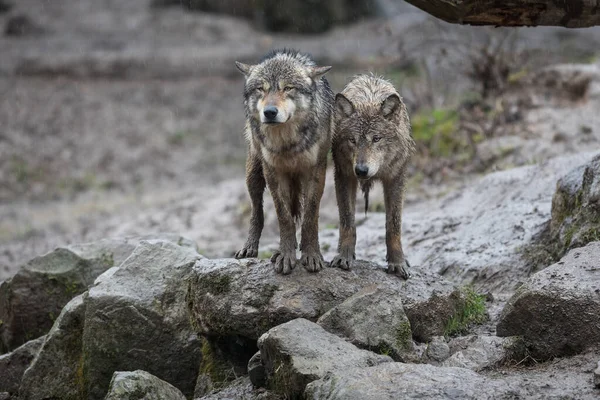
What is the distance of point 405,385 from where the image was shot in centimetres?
520

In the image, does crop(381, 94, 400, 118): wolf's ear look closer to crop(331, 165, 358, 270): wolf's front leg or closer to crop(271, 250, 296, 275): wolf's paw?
crop(331, 165, 358, 270): wolf's front leg

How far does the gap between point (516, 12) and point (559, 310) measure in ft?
7.99

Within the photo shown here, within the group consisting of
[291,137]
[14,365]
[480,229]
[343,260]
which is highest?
[291,137]

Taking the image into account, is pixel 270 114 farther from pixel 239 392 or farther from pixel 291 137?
pixel 239 392

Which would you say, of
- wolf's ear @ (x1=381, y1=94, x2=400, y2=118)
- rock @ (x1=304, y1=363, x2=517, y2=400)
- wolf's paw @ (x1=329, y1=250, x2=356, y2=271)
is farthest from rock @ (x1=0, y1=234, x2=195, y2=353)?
rock @ (x1=304, y1=363, x2=517, y2=400)

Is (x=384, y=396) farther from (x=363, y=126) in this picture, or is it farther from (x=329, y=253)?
(x=329, y=253)

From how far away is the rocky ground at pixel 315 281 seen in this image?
586 centimetres

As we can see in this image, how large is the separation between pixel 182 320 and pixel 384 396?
284 cm

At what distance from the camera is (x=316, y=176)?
704 cm

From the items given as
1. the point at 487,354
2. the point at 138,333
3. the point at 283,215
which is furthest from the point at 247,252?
the point at 487,354

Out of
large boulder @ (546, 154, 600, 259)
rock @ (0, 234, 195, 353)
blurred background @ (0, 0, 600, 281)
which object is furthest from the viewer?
blurred background @ (0, 0, 600, 281)

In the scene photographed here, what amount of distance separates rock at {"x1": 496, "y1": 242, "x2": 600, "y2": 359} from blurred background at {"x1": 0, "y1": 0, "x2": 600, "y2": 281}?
4.89 m

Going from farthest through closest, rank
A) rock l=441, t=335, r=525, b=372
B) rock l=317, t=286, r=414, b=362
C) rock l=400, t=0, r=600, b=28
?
rock l=400, t=0, r=600, b=28 < rock l=317, t=286, r=414, b=362 < rock l=441, t=335, r=525, b=372

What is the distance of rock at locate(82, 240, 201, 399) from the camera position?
7.25 metres
